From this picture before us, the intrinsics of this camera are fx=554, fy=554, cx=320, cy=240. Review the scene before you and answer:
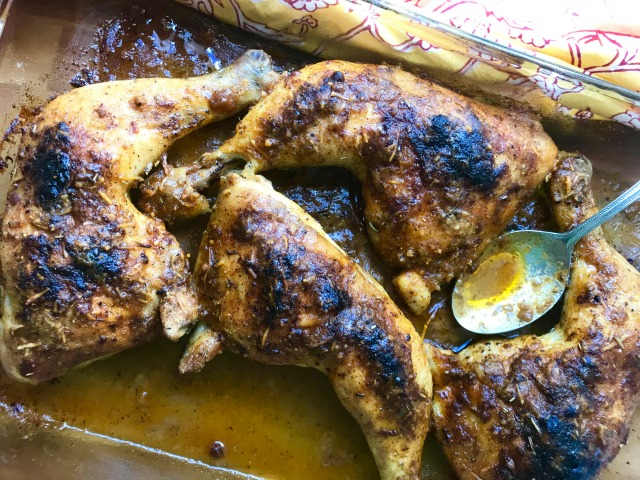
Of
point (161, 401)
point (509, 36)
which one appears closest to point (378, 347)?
point (161, 401)

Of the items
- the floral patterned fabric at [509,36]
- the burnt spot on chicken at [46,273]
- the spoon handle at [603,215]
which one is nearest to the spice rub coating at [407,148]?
the floral patterned fabric at [509,36]

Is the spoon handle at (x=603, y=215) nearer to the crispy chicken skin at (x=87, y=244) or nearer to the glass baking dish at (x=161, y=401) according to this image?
the glass baking dish at (x=161, y=401)

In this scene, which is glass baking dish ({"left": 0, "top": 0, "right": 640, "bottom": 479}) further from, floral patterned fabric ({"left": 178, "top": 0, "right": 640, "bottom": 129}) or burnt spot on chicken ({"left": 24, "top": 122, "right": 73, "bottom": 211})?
burnt spot on chicken ({"left": 24, "top": 122, "right": 73, "bottom": 211})

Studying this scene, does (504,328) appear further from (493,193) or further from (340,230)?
(340,230)

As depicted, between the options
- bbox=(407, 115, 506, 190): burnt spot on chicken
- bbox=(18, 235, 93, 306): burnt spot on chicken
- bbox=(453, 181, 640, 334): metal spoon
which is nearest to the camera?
bbox=(18, 235, 93, 306): burnt spot on chicken

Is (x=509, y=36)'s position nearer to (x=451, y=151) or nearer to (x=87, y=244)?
(x=451, y=151)

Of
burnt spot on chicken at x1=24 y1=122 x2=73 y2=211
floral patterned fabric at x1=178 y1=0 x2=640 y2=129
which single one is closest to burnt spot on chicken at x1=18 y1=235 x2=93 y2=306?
burnt spot on chicken at x1=24 y1=122 x2=73 y2=211
